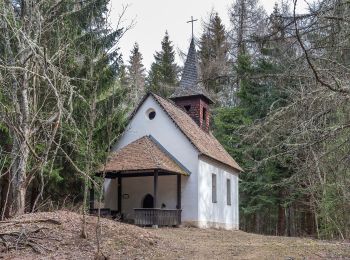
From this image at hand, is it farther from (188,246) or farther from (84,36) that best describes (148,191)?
(188,246)

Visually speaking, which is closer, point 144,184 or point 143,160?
point 143,160

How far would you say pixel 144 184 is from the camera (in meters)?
23.5

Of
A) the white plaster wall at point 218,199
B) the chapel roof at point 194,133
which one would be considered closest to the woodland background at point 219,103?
the white plaster wall at point 218,199

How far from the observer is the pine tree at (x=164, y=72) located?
40.9 metres

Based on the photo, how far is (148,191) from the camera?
23328 mm

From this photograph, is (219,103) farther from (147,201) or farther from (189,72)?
(147,201)

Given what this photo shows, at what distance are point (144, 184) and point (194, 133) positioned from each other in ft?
12.5

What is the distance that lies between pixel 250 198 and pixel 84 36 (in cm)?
1772

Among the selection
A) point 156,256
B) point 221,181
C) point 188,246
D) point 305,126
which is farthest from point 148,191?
point 305,126

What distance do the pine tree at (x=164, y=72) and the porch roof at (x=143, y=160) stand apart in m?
17.2

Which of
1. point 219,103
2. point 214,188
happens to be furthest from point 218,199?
point 219,103

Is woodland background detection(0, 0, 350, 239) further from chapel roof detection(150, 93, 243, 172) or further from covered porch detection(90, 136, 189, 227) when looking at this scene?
chapel roof detection(150, 93, 243, 172)

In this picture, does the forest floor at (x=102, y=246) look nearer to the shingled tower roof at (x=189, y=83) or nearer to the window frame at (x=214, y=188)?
the window frame at (x=214, y=188)

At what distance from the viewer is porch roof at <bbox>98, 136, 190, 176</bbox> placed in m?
20.5
